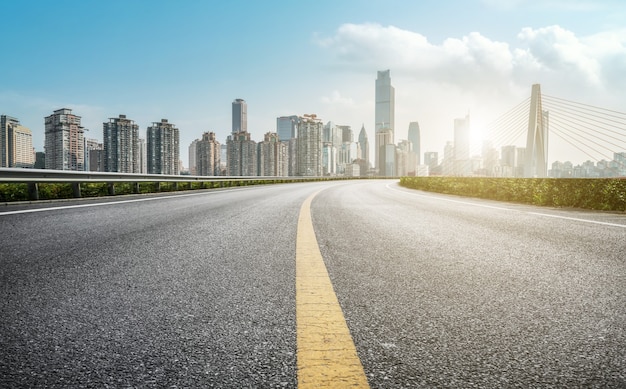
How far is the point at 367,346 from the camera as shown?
1.47 metres

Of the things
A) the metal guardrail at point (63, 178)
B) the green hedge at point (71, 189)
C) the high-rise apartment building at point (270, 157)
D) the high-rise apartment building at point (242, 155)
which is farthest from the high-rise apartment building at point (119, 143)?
the metal guardrail at point (63, 178)

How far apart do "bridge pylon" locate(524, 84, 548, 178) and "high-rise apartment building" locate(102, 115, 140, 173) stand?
Answer: 9829 cm

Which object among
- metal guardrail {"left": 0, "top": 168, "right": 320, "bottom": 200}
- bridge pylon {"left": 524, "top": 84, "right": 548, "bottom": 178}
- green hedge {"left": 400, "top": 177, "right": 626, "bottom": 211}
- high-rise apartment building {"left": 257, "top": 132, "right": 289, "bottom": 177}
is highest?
high-rise apartment building {"left": 257, "top": 132, "right": 289, "bottom": 177}

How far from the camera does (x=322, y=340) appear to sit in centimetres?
152

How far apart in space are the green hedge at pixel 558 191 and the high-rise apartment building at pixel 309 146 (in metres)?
134

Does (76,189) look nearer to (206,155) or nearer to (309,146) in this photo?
(309,146)

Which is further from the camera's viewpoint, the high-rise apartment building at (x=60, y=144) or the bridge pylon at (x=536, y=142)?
the high-rise apartment building at (x=60, y=144)

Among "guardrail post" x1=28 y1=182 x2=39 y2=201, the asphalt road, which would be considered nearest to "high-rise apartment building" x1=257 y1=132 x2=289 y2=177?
"guardrail post" x1=28 y1=182 x2=39 y2=201

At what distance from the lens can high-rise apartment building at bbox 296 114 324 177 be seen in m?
151

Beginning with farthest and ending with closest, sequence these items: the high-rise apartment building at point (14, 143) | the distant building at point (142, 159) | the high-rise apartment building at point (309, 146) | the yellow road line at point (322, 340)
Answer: the high-rise apartment building at point (309, 146) → the high-rise apartment building at point (14, 143) → the distant building at point (142, 159) → the yellow road line at point (322, 340)

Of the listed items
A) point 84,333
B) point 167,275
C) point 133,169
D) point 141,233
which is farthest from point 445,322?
point 133,169

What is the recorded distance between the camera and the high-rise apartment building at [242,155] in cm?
15300

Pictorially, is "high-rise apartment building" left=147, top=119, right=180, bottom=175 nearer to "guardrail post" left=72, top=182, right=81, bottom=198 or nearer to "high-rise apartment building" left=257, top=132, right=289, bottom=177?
"high-rise apartment building" left=257, top=132, right=289, bottom=177

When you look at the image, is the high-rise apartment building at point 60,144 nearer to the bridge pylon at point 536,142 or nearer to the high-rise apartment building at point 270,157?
the high-rise apartment building at point 270,157
